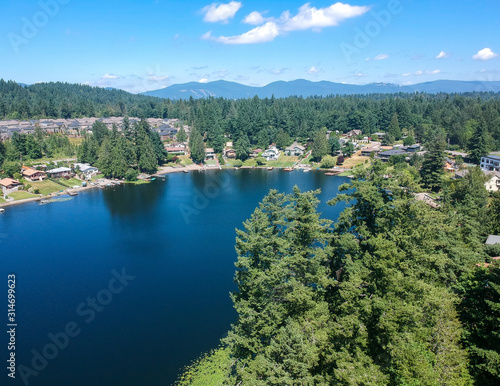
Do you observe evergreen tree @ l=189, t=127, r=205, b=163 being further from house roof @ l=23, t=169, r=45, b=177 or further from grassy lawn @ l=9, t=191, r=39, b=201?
grassy lawn @ l=9, t=191, r=39, b=201

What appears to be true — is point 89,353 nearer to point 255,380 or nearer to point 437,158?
point 255,380

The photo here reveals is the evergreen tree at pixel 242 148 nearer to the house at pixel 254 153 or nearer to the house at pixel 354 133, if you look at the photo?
the house at pixel 254 153

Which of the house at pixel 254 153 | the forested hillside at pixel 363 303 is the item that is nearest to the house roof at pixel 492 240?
the forested hillside at pixel 363 303

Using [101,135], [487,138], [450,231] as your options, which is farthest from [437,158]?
[101,135]

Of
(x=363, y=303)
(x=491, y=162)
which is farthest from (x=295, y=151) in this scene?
(x=363, y=303)

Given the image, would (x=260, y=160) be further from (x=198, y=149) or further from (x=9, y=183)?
(x=9, y=183)

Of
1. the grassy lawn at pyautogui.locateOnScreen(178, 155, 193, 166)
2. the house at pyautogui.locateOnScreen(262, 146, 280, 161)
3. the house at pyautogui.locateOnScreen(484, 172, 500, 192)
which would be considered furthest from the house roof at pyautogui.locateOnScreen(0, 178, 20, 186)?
the house at pyautogui.locateOnScreen(484, 172, 500, 192)
